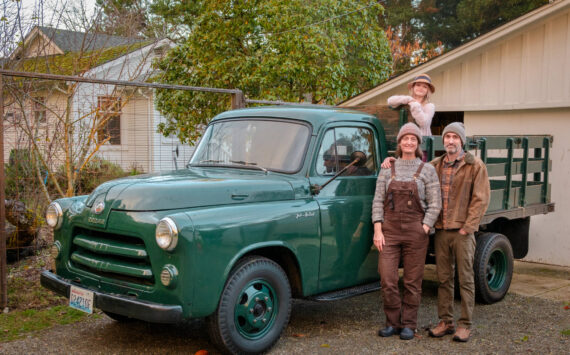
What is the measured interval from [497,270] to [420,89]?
2.41 metres

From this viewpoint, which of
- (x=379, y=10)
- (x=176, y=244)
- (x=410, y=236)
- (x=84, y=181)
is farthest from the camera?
(x=379, y=10)

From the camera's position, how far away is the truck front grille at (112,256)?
436 cm

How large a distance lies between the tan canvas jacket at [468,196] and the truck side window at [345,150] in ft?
2.87

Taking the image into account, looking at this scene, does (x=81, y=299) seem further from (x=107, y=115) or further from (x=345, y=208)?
(x=107, y=115)

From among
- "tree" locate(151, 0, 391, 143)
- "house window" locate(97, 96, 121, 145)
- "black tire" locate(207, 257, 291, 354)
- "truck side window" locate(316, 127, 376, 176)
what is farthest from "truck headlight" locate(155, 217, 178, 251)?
"tree" locate(151, 0, 391, 143)

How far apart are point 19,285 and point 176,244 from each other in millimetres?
3422

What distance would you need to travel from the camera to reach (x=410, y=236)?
17.0 feet

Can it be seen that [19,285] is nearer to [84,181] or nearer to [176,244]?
[84,181]

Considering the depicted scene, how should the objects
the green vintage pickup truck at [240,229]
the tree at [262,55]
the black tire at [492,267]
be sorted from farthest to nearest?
the tree at [262,55] → the black tire at [492,267] → the green vintage pickup truck at [240,229]

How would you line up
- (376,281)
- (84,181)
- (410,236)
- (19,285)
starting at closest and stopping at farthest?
(410,236) → (376,281) → (19,285) → (84,181)

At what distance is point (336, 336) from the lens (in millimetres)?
5414

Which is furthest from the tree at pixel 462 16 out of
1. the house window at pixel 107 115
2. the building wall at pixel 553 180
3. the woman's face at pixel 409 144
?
the woman's face at pixel 409 144

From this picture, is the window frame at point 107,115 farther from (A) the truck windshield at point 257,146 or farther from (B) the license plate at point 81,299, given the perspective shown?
(B) the license plate at point 81,299

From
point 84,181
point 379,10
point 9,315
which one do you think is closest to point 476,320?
point 9,315
